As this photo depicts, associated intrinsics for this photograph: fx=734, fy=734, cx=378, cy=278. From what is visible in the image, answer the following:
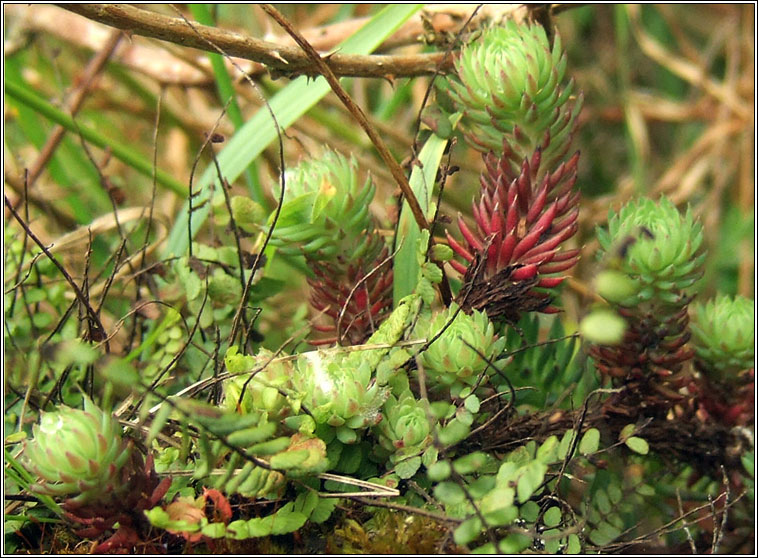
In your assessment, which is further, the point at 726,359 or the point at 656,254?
the point at 726,359

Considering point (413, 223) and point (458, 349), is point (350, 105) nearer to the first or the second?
point (413, 223)

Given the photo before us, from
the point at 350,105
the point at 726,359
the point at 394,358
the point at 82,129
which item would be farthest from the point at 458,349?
the point at 82,129

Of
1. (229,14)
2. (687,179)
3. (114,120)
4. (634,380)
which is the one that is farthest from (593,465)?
(114,120)

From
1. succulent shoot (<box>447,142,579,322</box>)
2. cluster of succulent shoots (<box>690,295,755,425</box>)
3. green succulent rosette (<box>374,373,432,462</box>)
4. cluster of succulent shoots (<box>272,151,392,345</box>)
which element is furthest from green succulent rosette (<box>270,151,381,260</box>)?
cluster of succulent shoots (<box>690,295,755,425</box>)

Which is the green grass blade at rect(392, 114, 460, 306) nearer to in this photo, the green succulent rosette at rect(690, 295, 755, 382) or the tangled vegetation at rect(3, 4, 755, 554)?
the tangled vegetation at rect(3, 4, 755, 554)

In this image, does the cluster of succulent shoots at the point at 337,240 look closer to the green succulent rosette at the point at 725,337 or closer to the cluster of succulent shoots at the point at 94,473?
the cluster of succulent shoots at the point at 94,473

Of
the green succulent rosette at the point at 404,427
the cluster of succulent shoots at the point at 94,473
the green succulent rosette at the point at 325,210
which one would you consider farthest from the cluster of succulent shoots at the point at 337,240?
the cluster of succulent shoots at the point at 94,473

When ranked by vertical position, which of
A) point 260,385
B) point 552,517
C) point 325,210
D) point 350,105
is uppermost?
point 350,105
